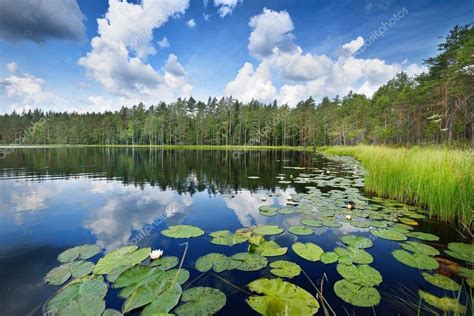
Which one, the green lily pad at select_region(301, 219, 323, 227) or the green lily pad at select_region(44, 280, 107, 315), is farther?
the green lily pad at select_region(301, 219, 323, 227)

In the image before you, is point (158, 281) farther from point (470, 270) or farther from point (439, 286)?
point (470, 270)

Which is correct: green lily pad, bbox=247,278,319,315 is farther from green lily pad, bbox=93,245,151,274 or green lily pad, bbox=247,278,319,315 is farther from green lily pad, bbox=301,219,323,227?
green lily pad, bbox=301,219,323,227

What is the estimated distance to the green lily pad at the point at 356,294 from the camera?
7.86ft

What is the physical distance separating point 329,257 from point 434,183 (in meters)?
4.20

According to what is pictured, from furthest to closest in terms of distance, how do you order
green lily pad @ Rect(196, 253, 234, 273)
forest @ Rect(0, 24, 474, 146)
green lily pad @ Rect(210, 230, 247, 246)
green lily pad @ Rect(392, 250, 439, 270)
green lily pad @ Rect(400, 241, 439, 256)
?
forest @ Rect(0, 24, 474, 146), green lily pad @ Rect(210, 230, 247, 246), green lily pad @ Rect(400, 241, 439, 256), green lily pad @ Rect(392, 250, 439, 270), green lily pad @ Rect(196, 253, 234, 273)

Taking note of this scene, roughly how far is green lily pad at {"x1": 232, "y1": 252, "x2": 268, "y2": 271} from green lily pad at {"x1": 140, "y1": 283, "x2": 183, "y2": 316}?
3.12 feet

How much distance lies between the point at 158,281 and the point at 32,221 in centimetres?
482

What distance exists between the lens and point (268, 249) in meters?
3.56

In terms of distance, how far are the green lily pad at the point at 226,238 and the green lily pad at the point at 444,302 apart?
8.33 feet

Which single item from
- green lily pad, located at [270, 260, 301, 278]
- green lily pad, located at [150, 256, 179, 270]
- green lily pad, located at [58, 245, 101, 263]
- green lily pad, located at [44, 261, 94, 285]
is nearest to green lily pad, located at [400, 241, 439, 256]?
green lily pad, located at [270, 260, 301, 278]

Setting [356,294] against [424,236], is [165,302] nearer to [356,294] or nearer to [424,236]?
[356,294]

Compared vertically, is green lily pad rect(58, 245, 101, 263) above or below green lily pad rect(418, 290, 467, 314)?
below

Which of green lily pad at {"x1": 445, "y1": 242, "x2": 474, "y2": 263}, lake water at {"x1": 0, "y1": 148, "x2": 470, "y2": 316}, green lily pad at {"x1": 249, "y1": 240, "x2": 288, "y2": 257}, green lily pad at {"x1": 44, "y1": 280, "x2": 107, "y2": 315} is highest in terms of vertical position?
green lily pad at {"x1": 44, "y1": 280, "x2": 107, "y2": 315}

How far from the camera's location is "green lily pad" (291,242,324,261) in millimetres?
3362
